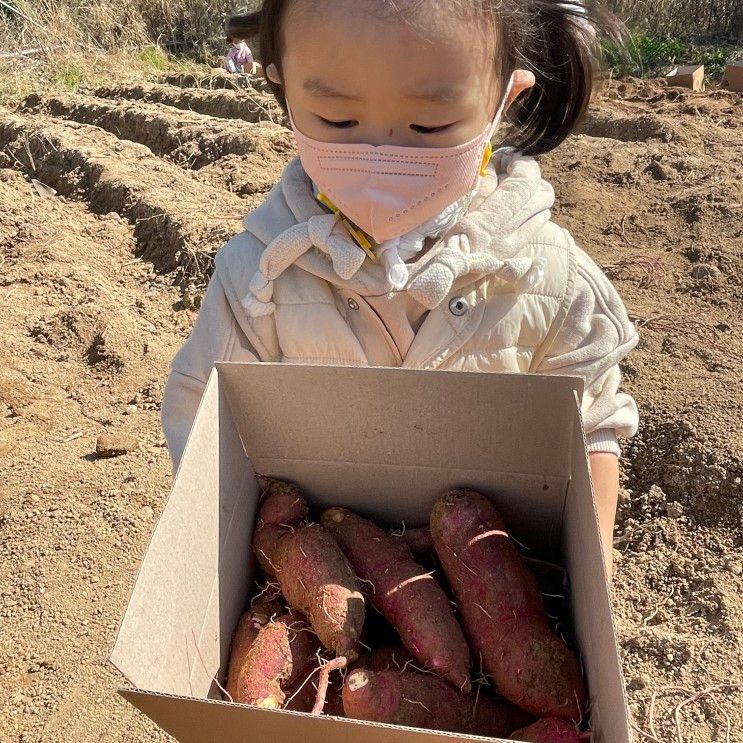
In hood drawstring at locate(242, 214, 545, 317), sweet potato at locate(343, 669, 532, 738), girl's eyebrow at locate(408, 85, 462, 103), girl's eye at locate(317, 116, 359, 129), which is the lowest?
sweet potato at locate(343, 669, 532, 738)

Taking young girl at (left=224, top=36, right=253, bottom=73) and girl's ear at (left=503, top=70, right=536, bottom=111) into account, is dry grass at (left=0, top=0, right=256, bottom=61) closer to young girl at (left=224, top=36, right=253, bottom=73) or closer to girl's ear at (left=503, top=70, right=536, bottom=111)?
young girl at (left=224, top=36, right=253, bottom=73)

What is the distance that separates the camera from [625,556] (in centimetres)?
205

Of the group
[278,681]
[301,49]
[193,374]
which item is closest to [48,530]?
[193,374]

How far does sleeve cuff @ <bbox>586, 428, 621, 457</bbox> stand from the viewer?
4.23 feet

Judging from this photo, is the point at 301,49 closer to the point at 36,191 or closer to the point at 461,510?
the point at 461,510

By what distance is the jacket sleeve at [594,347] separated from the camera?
124 cm

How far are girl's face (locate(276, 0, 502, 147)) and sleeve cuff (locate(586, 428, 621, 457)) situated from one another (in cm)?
56

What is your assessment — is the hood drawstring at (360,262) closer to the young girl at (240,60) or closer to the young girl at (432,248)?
the young girl at (432,248)

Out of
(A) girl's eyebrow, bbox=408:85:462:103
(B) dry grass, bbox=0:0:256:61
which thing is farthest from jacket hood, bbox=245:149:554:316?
(B) dry grass, bbox=0:0:256:61

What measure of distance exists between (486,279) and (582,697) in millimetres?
653

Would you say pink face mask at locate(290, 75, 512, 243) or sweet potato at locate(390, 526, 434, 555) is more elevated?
pink face mask at locate(290, 75, 512, 243)

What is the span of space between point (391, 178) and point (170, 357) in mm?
2196

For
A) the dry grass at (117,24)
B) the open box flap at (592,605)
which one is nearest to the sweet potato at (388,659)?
the open box flap at (592,605)

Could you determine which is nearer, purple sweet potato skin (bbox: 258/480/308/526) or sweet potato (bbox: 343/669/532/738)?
sweet potato (bbox: 343/669/532/738)
